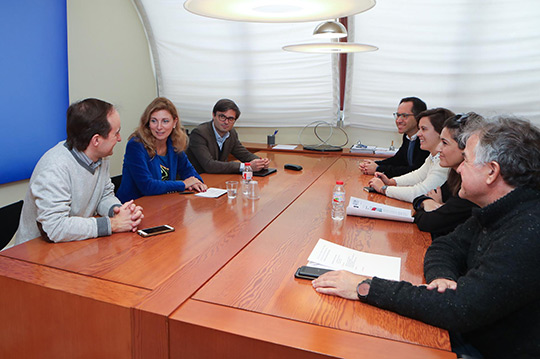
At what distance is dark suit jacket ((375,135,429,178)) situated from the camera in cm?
359

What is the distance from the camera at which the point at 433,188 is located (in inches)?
106

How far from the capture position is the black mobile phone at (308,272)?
154 cm

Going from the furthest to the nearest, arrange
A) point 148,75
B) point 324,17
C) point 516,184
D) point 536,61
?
1. point 148,75
2. point 536,61
3. point 324,17
4. point 516,184

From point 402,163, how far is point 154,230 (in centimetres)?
265

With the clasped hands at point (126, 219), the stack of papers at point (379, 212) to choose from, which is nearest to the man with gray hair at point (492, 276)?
the stack of papers at point (379, 212)

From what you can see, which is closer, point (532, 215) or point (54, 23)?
point (532, 215)

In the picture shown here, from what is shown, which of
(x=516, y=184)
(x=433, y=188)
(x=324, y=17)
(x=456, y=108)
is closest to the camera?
(x=516, y=184)

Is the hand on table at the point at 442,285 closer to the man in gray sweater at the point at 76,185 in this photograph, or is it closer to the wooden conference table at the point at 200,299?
the wooden conference table at the point at 200,299

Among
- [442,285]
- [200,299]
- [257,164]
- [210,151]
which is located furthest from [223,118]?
[442,285]

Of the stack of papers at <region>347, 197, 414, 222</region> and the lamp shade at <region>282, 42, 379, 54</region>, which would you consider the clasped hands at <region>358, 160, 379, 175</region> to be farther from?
the stack of papers at <region>347, 197, 414, 222</region>

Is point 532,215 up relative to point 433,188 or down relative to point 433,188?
up

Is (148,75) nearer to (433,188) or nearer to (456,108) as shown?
(456,108)

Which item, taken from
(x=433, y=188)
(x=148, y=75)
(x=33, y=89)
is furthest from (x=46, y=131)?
(x=433, y=188)

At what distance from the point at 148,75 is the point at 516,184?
16.8 ft
